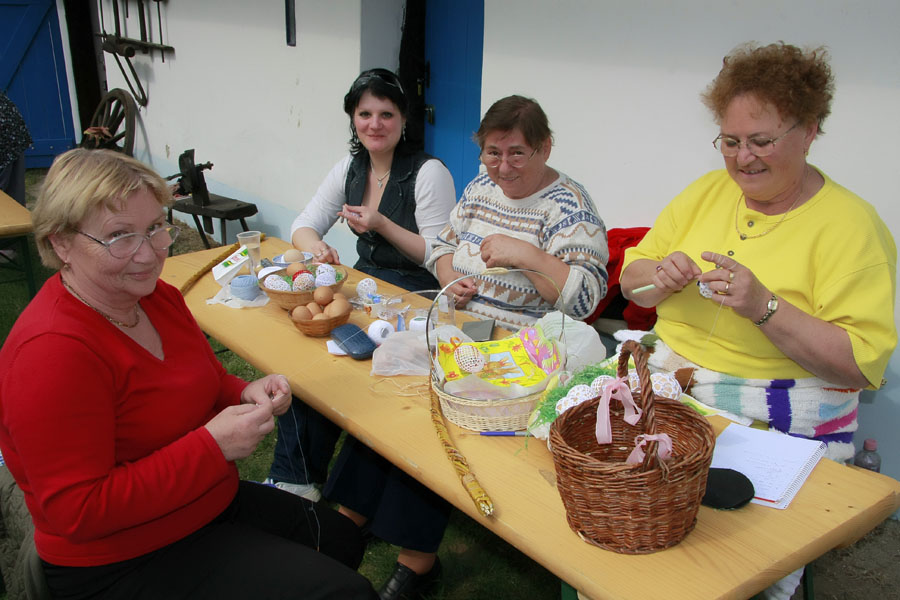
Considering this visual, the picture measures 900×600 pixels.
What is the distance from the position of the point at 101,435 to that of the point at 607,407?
3.11 feet

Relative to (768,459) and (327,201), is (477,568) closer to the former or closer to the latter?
(768,459)

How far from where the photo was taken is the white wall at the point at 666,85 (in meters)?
2.23

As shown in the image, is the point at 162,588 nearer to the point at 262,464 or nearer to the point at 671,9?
the point at 262,464

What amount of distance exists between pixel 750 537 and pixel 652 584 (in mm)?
238

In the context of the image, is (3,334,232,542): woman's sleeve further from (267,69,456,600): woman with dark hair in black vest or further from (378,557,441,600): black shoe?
(378,557,441,600): black shoe

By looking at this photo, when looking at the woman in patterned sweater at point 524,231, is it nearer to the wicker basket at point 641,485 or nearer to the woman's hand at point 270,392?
the woman's hand at point 270,392

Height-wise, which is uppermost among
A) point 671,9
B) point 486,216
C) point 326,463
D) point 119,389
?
point 671,9

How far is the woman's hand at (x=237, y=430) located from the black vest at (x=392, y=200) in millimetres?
1534

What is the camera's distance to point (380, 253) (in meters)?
2.99

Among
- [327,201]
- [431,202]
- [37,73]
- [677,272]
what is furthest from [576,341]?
[37,73]

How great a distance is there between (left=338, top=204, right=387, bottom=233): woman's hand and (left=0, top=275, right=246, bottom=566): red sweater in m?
1.16

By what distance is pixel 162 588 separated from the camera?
138 centimetres

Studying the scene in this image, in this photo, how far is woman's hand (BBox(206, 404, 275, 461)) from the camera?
1.40 metres

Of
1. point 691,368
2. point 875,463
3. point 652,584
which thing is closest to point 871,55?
point 691,368
